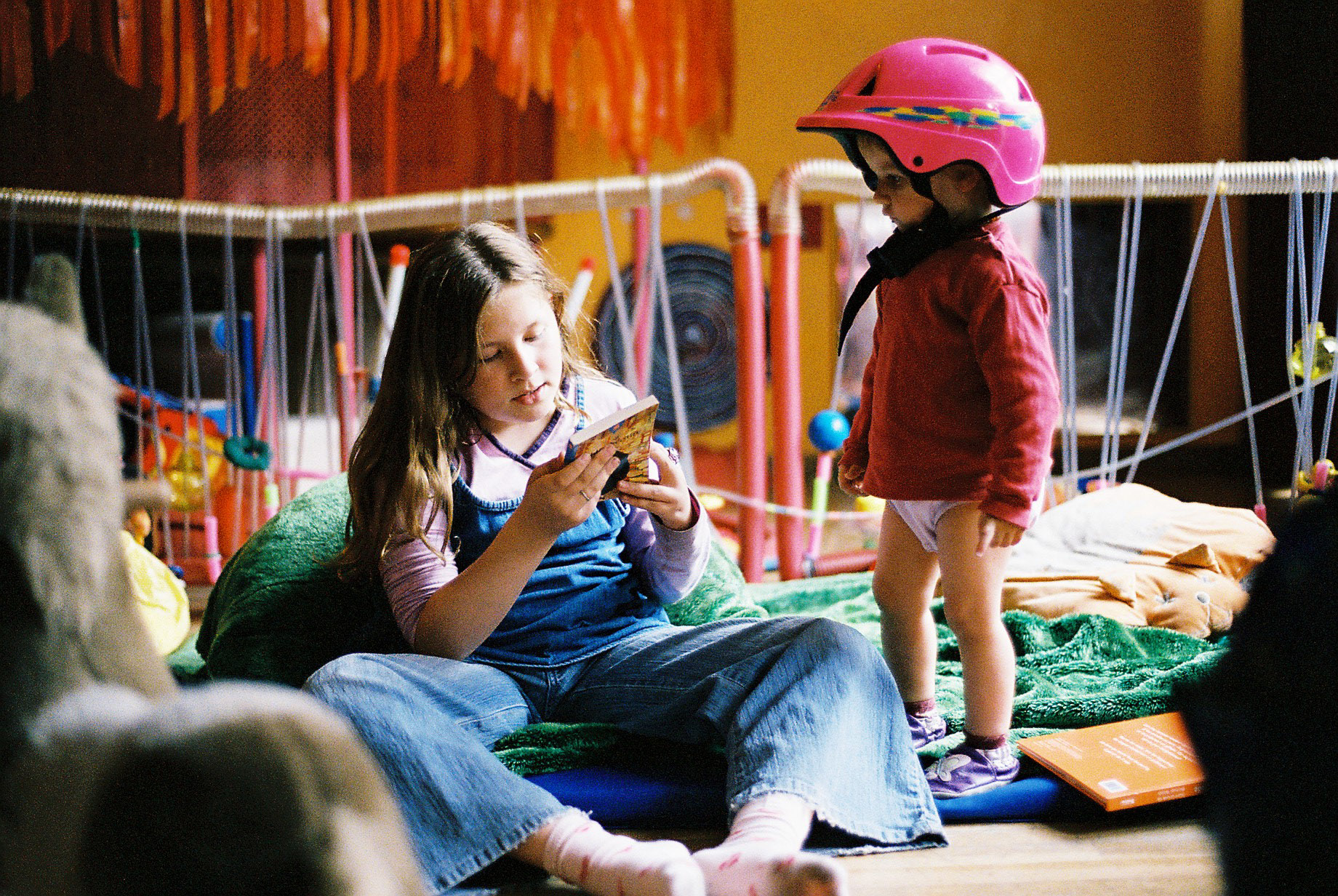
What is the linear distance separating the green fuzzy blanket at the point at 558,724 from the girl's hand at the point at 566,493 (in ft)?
0.71

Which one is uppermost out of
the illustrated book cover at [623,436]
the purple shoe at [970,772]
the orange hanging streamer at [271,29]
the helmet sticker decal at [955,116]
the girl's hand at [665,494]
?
the orange hanging streamer at [271,29]

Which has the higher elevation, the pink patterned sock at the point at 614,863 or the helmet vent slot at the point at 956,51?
the helmet vent slot at the point at 956,51

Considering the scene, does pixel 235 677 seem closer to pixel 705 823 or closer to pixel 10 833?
pixel 705 823

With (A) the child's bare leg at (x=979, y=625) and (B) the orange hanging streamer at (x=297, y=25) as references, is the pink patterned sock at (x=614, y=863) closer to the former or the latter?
(A) the child's bare leg at (x=979, y=625)

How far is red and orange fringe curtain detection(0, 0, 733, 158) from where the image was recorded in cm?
219

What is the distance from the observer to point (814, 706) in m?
0.92

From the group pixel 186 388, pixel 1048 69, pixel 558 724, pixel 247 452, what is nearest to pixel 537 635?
pixel 558 724

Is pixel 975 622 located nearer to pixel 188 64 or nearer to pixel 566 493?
pixel 566 493

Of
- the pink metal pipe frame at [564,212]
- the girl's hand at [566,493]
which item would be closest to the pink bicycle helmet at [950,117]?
the girl's hand at [566,493]

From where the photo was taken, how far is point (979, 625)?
1061 millimetres

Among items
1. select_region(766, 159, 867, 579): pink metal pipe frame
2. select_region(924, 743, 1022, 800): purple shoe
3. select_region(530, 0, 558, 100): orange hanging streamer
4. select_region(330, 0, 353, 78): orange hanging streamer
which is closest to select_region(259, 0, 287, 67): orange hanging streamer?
select_region(330, 0, 353, 78): orange hanging streamer

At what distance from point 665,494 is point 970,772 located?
1.24 feet

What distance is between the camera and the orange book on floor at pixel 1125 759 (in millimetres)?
966

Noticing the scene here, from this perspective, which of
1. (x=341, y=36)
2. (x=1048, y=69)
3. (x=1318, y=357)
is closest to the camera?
(x=1318, y=357)
